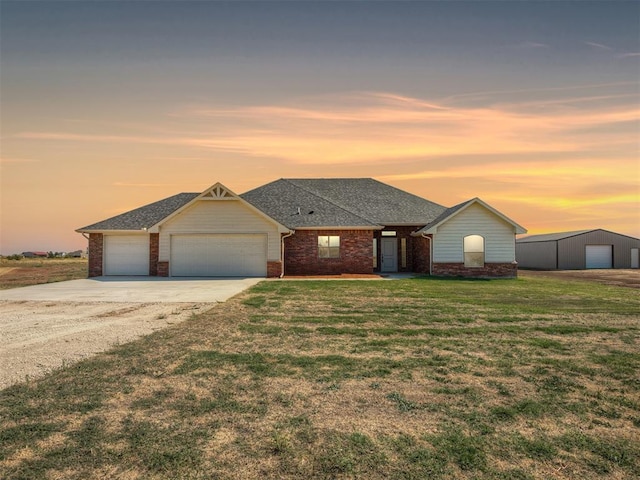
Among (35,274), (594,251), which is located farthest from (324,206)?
(594,251)

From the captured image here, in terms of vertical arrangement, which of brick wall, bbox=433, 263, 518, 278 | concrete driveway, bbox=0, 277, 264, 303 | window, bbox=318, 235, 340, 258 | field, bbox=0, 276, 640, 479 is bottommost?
field, bbox=0, 276, 640, 479

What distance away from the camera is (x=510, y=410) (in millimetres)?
4879

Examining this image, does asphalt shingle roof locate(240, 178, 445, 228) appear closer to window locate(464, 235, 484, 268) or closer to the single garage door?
the single garage door

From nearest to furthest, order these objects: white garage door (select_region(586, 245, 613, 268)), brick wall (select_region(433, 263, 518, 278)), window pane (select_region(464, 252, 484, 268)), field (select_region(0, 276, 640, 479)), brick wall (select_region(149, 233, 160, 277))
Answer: field (select_region(0, 276, 640, 479))
brick wall (select_region(149, 233, 160, 277))
brick wall (select_region(433, 263, 518, 278))
window pane (select_region(464, 252, 484, 268))
white garage door (select_region(586, 245, 613, 268))

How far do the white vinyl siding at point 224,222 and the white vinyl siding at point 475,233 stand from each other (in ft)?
32.7

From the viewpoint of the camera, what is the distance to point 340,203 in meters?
31.5

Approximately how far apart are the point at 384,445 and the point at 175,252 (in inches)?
899

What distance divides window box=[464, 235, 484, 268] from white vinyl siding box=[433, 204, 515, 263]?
0.84ft

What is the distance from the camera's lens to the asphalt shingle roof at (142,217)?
25.8 m

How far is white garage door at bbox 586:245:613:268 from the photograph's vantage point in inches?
1601

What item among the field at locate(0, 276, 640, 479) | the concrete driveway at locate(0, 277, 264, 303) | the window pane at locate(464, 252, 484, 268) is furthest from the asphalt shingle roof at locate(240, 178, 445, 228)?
the field at locate(0, 276, 640, 479)

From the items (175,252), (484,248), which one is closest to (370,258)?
(484,248)

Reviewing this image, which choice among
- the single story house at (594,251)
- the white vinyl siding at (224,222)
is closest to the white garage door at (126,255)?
the white vinyl siding at (224,222)

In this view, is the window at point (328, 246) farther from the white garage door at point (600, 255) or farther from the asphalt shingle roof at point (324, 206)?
the white garage door at point (600, 255)
